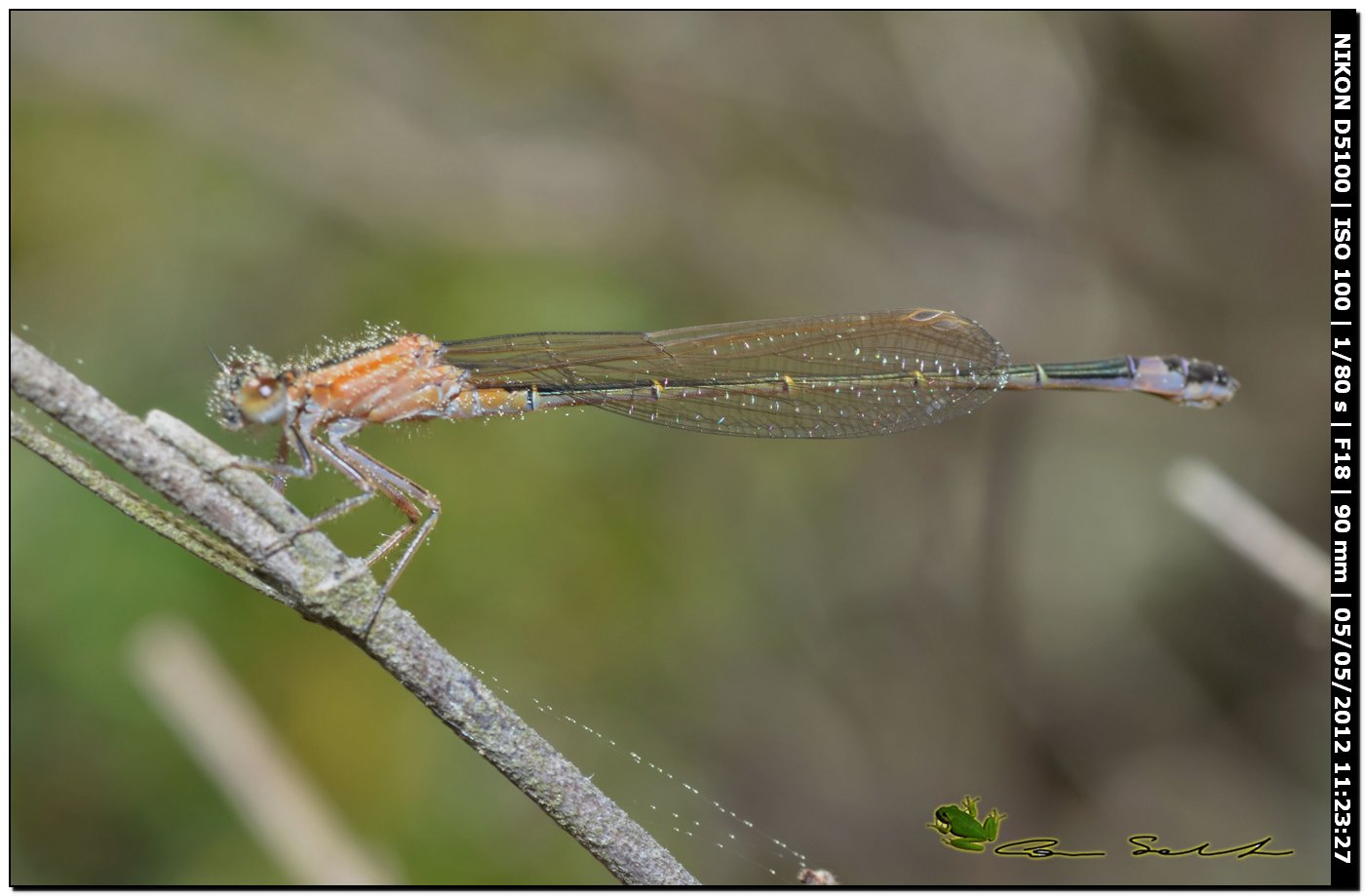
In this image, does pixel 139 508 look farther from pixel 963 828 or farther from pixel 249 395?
pixel 963 828

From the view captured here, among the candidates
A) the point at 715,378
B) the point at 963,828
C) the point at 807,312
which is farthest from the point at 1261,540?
the point at 807,312

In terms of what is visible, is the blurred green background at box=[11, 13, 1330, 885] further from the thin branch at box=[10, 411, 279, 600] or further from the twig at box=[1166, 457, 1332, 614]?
the thin branch at box=[10, 411, 279, 600]

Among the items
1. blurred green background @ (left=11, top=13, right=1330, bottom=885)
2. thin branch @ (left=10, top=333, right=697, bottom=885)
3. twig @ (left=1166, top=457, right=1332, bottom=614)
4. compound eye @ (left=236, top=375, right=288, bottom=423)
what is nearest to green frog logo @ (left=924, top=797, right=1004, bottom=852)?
thin branch @ (left=10, top=333, right=697, bottom=885)

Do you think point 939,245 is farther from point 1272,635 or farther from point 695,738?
point 695,738

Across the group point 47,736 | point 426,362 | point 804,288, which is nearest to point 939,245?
point 804,288

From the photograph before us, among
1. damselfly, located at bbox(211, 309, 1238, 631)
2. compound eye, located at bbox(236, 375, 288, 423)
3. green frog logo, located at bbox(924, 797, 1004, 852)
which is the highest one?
damselfly, located at bbox(211, 309, 1238, 631)

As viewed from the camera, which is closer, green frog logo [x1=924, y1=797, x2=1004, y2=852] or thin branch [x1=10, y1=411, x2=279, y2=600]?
thin branch [x1=10, y1=411, x2=279, y2=600]
